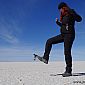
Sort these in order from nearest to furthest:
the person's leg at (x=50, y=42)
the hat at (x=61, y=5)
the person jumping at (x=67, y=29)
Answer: the person jumping at (x=67, y=29)
the hat at (x=61, y=5)
the person's leg at (x=50, y=42)

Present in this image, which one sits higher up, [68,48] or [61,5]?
[61,5]

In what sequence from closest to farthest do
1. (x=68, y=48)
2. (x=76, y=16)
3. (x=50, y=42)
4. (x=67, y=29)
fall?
(x=76, y=16) → (x=67, y=29) → (x=68, y=48) → (x=50, y=42)

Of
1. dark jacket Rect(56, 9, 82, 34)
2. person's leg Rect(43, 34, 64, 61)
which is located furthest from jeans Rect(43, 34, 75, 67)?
dark jacket Rect(56, 9, 82, 34)

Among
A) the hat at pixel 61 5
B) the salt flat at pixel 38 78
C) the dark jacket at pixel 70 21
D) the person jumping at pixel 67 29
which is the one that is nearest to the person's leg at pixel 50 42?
the person jumping at pixel 67 29

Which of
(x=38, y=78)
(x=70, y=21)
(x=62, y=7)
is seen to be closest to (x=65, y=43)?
(x=70, y=21)

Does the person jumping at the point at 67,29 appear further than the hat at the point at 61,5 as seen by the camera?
No

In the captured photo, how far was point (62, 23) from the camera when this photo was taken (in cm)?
1066

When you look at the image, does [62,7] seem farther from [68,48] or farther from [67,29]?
[68,48]

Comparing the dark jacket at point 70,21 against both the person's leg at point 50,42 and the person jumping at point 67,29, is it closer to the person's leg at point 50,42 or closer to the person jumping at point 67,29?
the person jumping at point 67,29

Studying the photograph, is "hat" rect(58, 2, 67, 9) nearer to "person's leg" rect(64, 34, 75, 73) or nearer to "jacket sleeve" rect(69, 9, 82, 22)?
"jacket sleeve" rect(69, 9, 82, 22)

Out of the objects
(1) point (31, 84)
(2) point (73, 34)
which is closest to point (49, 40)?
(2) point (73, 34)

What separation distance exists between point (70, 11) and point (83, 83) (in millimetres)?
3002

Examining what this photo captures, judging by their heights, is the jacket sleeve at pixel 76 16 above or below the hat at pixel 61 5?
below

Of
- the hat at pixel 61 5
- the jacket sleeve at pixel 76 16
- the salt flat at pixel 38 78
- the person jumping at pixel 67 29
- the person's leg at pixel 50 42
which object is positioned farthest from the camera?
the person's leg at pixel 50 42
